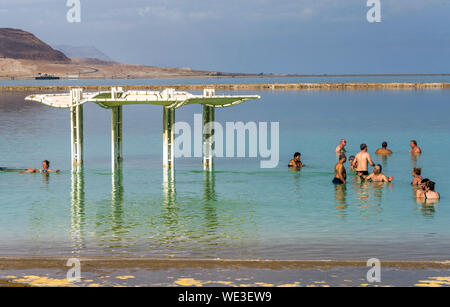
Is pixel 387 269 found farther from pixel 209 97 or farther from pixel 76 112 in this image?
pixel 76 112

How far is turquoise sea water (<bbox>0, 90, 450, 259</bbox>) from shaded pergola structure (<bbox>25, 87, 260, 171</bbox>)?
1.14 metres

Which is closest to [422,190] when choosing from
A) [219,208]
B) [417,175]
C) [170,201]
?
[417,175]

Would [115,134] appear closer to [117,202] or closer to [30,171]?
[30,171]

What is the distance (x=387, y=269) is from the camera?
1438 cm

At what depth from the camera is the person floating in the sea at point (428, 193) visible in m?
25.8

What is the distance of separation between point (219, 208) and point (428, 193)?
7.73 meters

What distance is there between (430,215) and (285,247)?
6.97 meters

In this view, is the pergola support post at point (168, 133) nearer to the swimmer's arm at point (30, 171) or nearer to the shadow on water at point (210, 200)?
the shadow on water at point (210, 200)

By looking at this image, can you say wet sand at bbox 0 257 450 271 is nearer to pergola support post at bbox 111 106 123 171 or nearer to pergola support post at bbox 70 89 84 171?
pergola support post at bbox 70 89 84 171

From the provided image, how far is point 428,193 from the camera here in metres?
25.8

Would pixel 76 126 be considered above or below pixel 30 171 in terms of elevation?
→ above

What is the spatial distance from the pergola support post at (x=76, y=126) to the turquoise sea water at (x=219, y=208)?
2.84ft
